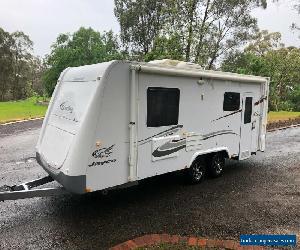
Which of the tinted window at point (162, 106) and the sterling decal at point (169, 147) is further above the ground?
the tinted window at point (162, 106)

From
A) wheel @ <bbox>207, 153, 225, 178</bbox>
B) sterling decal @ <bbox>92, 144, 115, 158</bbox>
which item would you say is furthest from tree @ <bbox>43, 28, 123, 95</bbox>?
sterling decal @ <bbox>92, 144, 115, 158</bbox>

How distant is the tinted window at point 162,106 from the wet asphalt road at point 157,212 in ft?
5.97

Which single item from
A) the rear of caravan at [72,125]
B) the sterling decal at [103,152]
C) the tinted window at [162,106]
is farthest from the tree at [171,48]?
the sterling decal at [103,152]

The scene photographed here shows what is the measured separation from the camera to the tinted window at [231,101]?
30.3 ft

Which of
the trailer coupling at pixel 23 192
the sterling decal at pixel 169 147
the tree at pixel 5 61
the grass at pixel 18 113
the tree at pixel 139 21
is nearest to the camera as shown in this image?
the trailer coupling at pixel 23 192

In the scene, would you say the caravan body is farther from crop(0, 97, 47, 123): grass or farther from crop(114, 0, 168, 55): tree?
crop(114, 0, 168, 55): tree

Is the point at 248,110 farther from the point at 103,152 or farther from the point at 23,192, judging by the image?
the point at 23,192

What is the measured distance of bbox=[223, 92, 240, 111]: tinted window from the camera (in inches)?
363

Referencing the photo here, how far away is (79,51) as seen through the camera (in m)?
44.2

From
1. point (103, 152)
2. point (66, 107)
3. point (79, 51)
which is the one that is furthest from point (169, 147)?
point (79, 51)

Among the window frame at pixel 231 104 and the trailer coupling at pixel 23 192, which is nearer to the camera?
the trailer coupling at pixel 23 192

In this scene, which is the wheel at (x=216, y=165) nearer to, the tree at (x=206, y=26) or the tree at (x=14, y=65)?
the tree at (x=206, y=26)

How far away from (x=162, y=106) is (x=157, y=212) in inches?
88.4

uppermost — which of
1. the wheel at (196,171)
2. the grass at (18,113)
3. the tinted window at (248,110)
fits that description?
the tinted window at (248,110)
